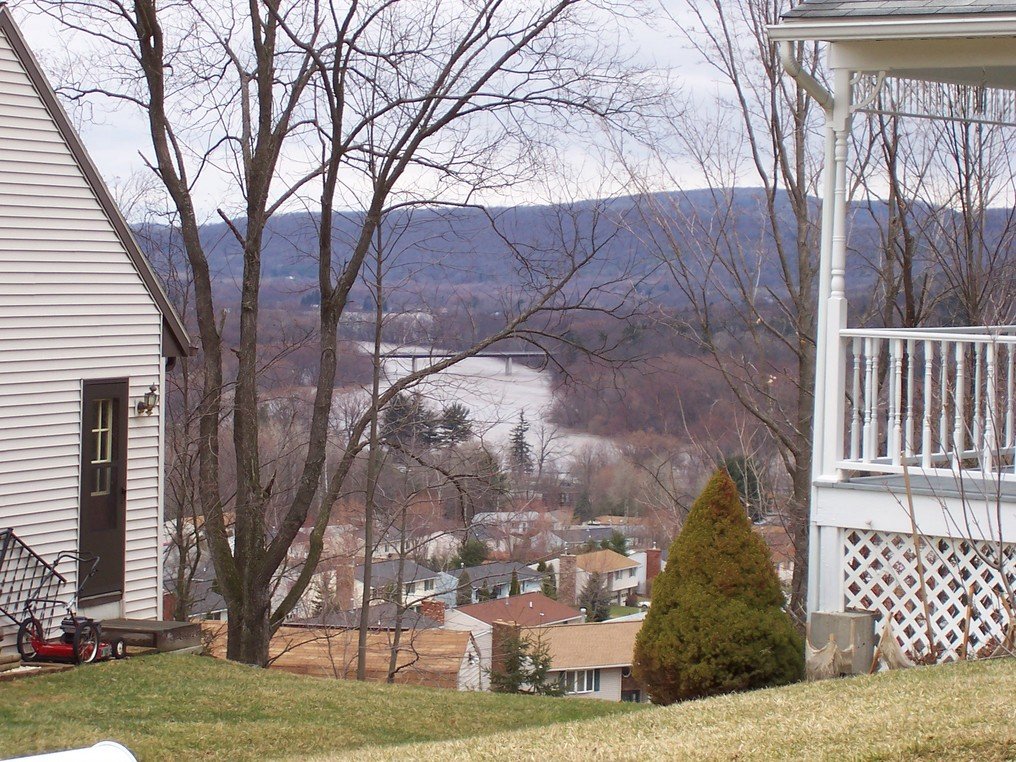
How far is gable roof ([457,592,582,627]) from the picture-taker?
33031mm

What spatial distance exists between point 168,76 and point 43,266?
721 cm

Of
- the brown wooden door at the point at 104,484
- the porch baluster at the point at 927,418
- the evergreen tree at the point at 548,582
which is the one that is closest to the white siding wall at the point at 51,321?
the brown wooden door at the point at 104,484

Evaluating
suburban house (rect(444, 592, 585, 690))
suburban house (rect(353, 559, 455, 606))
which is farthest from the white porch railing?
suburban house (rect(444, 592, 585, 690))

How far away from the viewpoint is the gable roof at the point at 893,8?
7.67 m

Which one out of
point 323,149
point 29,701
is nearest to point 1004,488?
point 29,701

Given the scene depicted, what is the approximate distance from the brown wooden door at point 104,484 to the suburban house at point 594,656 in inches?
798

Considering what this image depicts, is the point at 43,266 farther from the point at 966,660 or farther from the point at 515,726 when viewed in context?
the point at 966,660

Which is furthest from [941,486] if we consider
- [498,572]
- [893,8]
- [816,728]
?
[498,572]

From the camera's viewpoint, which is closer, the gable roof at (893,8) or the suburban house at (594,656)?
the gable roof at (893,8)

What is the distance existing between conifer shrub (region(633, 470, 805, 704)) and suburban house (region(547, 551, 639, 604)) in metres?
25.4

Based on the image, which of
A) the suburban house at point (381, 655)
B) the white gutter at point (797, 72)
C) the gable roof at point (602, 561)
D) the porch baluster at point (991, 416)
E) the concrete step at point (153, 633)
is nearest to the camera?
the porch baluster at point (991, 416)

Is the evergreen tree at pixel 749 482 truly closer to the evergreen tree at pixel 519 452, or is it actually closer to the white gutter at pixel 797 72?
the white gutter at pixel 797 72

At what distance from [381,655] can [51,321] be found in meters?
20.1

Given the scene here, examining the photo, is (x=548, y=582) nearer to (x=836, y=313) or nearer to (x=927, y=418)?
(x=836, y=313)
